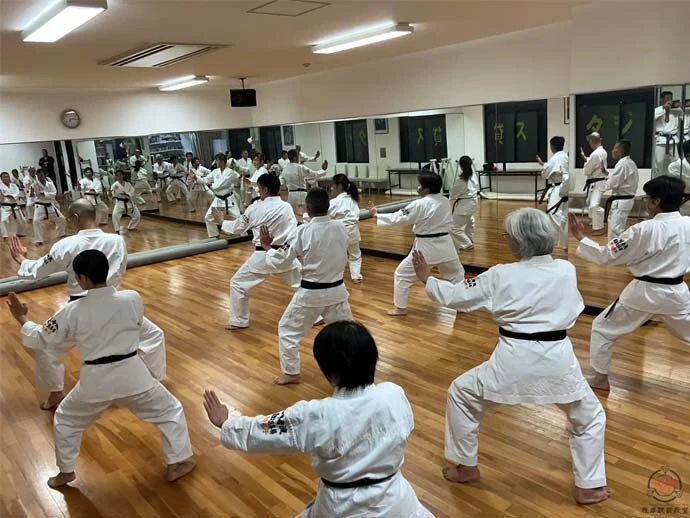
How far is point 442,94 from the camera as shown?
666 cm

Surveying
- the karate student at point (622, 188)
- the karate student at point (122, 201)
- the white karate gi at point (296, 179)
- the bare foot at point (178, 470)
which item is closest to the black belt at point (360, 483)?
the bare foot at point (178, 470)

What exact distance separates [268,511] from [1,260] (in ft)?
19.0

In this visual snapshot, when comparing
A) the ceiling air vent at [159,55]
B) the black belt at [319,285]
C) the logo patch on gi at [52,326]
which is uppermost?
the ceiling air vent at [159,55]

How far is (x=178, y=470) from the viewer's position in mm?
2600

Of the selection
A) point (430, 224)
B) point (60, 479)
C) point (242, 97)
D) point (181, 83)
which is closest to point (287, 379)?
point (60, 479)

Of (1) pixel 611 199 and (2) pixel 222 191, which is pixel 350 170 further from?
(1) pixel 611 199

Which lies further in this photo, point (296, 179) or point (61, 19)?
point (296, 179)

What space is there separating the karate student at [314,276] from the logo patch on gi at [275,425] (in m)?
1.88

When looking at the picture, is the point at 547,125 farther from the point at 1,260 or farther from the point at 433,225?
the point at 1,260

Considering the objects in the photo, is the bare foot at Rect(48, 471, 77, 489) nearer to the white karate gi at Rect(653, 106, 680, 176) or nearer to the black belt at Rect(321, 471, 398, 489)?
the black belt at Rect(321, 471, 398, 489)

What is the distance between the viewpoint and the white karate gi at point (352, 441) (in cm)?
144

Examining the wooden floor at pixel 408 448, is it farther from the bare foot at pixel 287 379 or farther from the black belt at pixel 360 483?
the black belt at pixel 360 483

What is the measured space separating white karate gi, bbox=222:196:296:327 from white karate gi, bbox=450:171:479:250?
239cm

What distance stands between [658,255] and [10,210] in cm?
666
